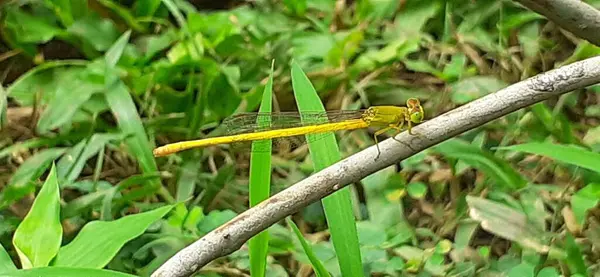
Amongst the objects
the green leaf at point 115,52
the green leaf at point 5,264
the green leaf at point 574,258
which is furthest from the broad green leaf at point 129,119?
the green leaf at point 574,258

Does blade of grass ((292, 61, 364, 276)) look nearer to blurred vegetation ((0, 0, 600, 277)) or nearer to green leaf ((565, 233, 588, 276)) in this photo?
blurred vegetation ((0, 0, 600, 277))

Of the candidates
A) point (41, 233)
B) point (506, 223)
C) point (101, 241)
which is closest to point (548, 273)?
point (506, 223)

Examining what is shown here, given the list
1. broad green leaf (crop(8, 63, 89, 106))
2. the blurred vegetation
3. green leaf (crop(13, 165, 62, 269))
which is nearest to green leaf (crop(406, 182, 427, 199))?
the blurred vegetation

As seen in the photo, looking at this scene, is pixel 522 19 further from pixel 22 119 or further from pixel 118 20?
pixel 22 119

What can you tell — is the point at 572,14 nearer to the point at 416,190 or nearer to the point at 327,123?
the point at 327,123

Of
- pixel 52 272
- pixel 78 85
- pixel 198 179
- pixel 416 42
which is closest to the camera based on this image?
pixel 52 272

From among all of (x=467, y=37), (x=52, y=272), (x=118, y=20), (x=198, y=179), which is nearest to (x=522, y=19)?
(x=467, y=37)
